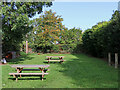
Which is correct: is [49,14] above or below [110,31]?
above

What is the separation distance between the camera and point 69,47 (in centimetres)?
2672

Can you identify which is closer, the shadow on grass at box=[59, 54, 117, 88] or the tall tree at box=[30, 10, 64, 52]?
the shadow on grass at box=[59, 54, 117, 88]

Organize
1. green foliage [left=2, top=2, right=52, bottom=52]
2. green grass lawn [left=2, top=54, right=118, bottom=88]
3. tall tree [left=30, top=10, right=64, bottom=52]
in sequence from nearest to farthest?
green grass lawn [left=2, top=54, right=118, bottom=88] → green foliage [left=2, top=2, right=52, bottom=52] → tall tree [left=30, top=10, right=64, bottom=52]

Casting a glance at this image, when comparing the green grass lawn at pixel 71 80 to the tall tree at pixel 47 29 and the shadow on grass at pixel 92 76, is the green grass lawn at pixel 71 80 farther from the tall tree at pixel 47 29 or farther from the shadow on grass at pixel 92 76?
the tall tree at pixel 47 29

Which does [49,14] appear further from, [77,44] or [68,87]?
[68,87]

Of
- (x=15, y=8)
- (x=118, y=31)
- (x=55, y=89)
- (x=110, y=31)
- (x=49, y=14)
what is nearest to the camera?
(x=55, y=89)

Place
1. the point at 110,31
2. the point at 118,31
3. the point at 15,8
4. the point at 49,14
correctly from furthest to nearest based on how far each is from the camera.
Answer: the point at 49,14
the point at 15,8
the point at 110,31
the point at 118,31

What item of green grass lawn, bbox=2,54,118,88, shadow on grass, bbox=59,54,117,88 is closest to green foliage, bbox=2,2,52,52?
green grass lawn, bbox=2,54,118,88

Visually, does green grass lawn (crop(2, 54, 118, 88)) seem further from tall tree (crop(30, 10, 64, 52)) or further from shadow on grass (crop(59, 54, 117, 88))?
tall tree (crop(30, 10, 64, 52))

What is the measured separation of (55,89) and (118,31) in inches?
275

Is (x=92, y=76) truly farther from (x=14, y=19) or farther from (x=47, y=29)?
(x=47, y=29)

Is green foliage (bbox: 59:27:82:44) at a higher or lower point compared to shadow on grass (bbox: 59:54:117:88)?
higher

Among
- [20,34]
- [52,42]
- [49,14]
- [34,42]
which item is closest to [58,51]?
[52,42]

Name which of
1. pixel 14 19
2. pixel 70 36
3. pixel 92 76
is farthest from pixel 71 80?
pixel 70 36
